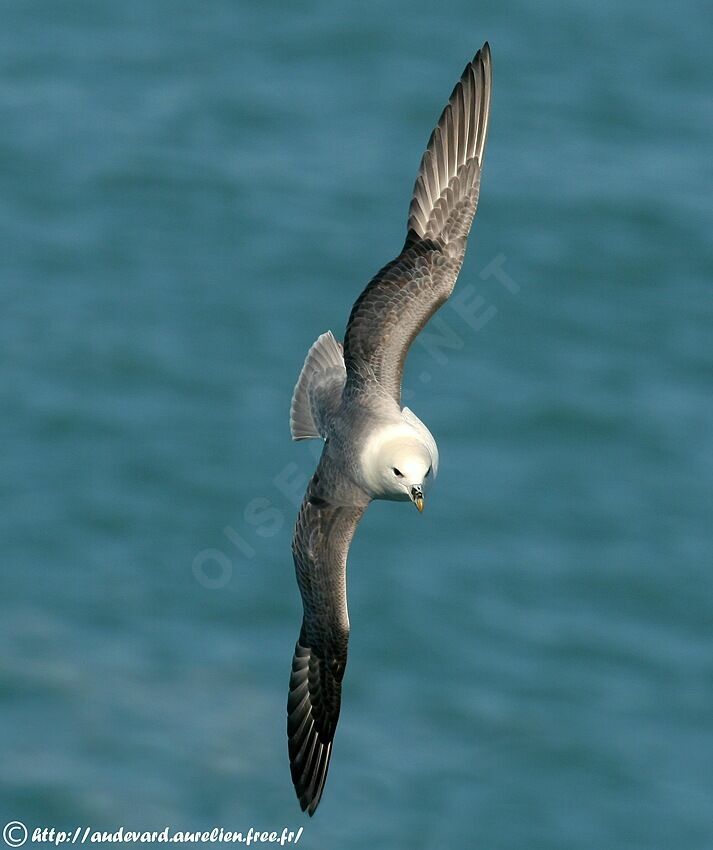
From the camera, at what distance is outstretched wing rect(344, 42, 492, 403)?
1702 cm

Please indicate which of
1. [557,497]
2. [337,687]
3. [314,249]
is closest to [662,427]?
[557,497]

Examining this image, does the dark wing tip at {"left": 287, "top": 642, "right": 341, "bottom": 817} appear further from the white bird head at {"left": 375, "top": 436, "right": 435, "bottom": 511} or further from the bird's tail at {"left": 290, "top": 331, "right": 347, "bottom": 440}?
the white bird head at {"left": 375, "top": 436, "right": 435, "bottom": 511}

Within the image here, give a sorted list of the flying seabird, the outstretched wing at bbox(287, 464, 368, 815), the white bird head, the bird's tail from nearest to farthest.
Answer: the white bird head, the flying seabird, the outstretched wing at bbox(287, 464, 368, 815), the bird's tail

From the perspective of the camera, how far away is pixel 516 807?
1243 inches

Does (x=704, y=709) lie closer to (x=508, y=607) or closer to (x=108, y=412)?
(x=508, y=607)

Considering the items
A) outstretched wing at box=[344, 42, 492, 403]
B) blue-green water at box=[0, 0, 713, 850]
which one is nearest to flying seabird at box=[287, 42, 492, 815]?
outstretched wing at box=[344, 42, 492, 403]

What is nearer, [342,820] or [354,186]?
[342,820]

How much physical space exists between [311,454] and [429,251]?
55.3 feet

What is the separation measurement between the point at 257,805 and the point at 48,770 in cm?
341

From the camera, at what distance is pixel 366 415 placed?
54.4 feet

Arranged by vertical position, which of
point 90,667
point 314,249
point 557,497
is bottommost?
point 90,667

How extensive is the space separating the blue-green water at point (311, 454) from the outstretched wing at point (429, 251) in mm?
14911

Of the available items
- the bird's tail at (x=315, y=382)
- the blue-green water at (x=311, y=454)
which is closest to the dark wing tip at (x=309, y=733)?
the bird's tail at (x=315, y=382)

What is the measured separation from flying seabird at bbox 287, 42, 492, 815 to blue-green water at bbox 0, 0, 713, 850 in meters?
13.2
